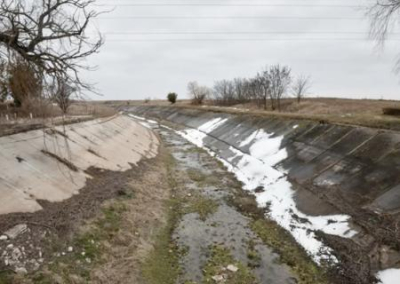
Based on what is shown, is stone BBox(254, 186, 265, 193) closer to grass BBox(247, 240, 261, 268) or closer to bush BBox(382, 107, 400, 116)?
grass BBox(247, 240, 261, 268)

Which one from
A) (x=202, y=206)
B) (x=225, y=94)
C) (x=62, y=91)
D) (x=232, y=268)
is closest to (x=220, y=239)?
(x=232, y=268)

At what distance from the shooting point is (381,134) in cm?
1619

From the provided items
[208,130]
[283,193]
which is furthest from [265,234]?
[208,130]

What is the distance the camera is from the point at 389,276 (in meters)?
8.74

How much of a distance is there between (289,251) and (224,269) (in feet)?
7.24

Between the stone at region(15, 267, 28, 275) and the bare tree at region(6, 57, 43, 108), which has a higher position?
the bare tree at region(6, 57, 43, 108)

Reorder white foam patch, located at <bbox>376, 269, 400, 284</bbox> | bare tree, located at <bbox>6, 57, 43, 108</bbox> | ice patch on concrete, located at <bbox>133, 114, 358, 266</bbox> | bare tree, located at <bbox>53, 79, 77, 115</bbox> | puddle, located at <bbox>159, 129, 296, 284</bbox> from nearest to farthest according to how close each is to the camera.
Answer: white foam patch, located at <bbox>376, 269, 400, 284</bbox>, puddle, located at <bbox>159, 129, 296, 284</bbox>, bare tree, located at <bbox>6, 57, 43, 108</bbox>, bare tree, located at <bbox>53, 79, 77, 115</bbox>, ice patch on concrete, located at <bbox>133, 114, 358, 266</bbox>

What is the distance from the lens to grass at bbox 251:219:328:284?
31.4 feet

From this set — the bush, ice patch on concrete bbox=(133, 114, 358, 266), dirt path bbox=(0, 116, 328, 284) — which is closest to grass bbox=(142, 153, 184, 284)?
dirt path bbox=(0, 116, 328, 284)

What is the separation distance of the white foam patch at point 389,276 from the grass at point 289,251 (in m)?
1.25

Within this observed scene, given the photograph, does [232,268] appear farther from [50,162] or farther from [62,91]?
[50,162]

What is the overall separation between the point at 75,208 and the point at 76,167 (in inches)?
176

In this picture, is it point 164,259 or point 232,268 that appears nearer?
point 232,268

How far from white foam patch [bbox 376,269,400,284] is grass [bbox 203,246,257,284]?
2.95 metres
